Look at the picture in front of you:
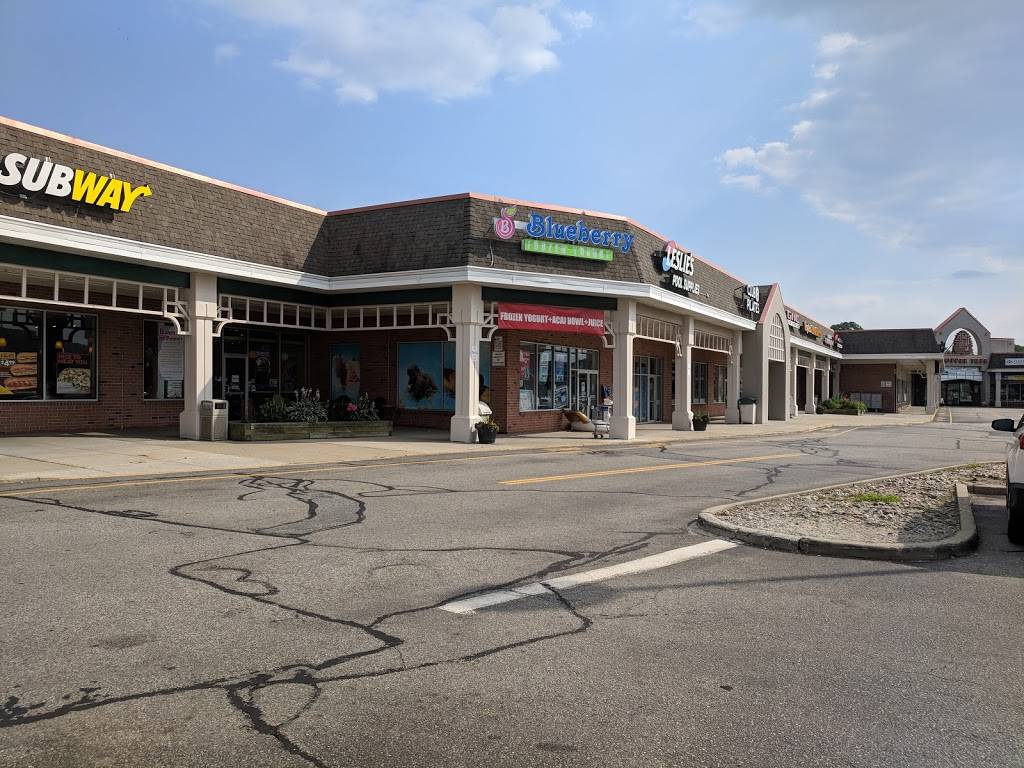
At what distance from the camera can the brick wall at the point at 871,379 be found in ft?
196

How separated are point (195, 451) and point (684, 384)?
1818 cm

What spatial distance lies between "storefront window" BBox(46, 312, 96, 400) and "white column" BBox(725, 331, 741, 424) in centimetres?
2579

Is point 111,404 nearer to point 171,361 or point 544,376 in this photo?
point 171,361

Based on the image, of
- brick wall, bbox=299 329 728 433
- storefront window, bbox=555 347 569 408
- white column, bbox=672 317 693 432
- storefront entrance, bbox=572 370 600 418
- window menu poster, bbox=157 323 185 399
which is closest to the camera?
window menu poster, bbox=157 323 185 399

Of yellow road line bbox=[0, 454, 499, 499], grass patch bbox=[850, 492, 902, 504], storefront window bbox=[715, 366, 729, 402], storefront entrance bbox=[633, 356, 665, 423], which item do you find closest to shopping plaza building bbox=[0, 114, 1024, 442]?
storefront entrance bbox=[633, 356, 665, 423]

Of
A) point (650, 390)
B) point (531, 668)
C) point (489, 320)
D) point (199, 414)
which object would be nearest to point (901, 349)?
point (650, 390)

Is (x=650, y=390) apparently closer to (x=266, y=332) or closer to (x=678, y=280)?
(x=678, y=280)

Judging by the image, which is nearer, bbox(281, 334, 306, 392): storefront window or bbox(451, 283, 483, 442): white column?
bbox(451, 283, 483, 442): white column

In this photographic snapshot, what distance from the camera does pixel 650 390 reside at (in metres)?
32.9

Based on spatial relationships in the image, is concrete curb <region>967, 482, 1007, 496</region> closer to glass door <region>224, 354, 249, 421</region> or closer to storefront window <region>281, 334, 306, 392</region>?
glass door <region>224, 354, 249, 421</region>


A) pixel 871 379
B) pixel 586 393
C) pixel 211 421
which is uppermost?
pixel 871 379

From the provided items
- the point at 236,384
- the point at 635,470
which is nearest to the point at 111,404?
the point at 236,384

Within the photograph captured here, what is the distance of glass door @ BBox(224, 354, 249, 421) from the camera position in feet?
80.2

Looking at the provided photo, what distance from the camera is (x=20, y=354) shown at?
64.5 ft
